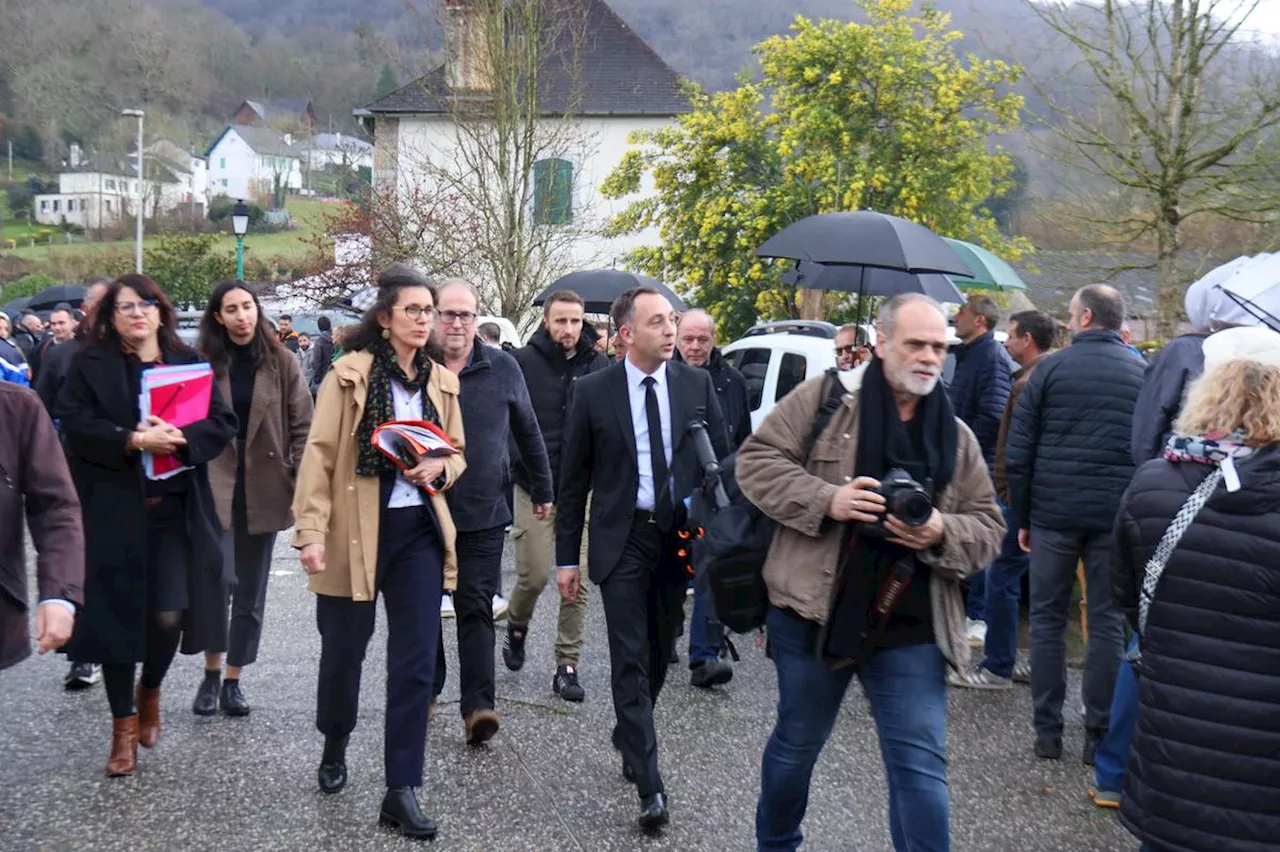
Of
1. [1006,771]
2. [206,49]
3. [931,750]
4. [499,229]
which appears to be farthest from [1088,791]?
[206,49]

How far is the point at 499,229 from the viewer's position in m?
22.6

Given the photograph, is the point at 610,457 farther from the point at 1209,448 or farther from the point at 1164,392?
the point at 1209,448

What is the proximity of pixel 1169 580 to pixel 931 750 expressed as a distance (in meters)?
0.85

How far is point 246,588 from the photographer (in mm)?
6523

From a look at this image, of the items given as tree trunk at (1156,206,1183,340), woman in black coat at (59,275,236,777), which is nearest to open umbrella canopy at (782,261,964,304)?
tree trunk at (1156,206,1183,340)

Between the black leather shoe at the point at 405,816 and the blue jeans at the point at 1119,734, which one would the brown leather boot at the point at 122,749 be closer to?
the black leather shoe at the point at 405,816

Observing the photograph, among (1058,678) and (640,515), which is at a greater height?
(640,515)

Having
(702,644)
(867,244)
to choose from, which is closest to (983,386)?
(867,244)

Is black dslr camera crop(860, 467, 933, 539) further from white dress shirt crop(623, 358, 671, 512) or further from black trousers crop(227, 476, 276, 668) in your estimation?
black trousers crop(227, 476, 276, 668)

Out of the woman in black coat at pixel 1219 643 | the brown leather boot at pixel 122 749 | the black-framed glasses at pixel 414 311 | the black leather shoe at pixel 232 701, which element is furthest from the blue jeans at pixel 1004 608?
the brown leather boot at pixel 122 749

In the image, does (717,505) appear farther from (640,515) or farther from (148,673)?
(148,673)

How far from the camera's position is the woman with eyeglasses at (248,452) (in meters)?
6.35

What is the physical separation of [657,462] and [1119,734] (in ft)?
7.30

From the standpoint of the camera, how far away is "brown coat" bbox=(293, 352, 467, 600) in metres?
4.92
